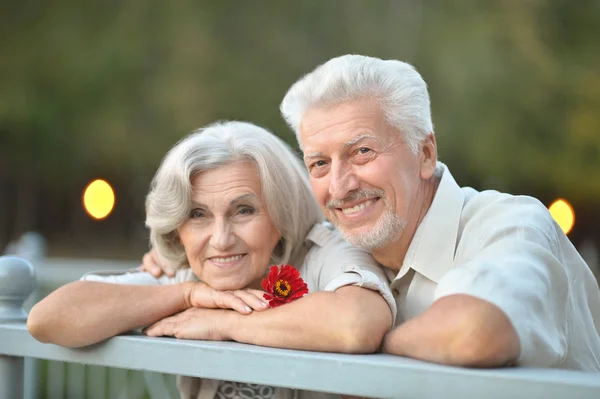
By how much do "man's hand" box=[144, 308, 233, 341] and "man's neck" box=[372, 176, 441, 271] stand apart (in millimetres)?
438

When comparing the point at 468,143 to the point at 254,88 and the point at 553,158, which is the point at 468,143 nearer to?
the point at 553,158

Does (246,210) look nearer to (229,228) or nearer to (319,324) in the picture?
(229,228)

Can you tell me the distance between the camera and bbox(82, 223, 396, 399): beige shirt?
6.10 feet

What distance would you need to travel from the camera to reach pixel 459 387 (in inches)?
45.9

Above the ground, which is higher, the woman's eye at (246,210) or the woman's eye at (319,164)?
the woman's eye at (319,164)

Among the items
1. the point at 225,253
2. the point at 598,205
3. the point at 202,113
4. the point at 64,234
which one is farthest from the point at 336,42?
the point at 225,253

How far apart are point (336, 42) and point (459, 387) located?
25.2 feet

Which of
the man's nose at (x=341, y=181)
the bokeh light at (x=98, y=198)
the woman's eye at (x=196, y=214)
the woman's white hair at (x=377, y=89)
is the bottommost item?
the bokeh light at (x=98, y=198)

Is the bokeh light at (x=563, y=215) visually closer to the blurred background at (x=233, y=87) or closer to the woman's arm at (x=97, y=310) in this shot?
the blurred background at (x=233, y=87)

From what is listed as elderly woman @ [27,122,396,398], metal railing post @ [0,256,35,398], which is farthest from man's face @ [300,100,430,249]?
metal railing post @ [0,256,35,398]

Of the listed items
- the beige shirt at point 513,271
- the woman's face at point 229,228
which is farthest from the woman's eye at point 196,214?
the beige shirt at point 513,271

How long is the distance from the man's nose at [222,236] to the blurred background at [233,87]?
618 cm

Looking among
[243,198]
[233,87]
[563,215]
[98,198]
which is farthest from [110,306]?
[233,87]

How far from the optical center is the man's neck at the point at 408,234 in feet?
6.04
